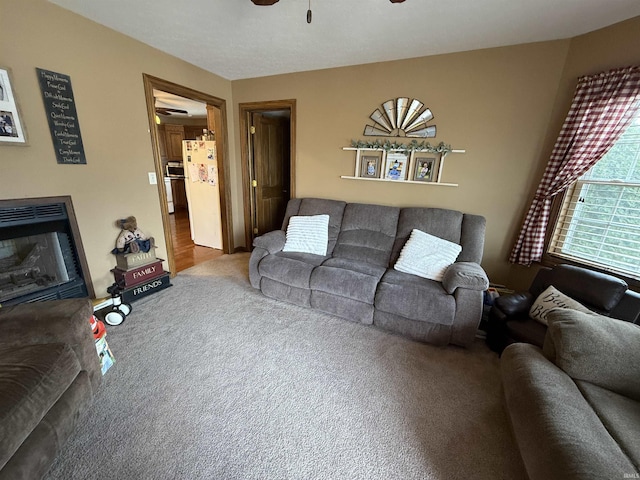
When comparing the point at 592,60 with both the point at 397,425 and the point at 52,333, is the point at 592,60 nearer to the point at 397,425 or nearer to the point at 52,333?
the point at 397,425

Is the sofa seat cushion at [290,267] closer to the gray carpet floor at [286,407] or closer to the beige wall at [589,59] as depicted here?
the gray carpet floor at [286,407]

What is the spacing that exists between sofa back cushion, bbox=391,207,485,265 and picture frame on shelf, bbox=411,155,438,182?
0.39 m

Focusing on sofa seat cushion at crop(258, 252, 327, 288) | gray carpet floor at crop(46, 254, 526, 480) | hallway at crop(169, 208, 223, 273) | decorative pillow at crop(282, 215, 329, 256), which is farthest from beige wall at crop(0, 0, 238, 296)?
decorative pillow at crop(282, 215, 329, 256)

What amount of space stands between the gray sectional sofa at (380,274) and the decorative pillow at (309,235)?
0.07m

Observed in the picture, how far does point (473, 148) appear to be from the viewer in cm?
255

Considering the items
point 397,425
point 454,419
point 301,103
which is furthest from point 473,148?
point 397,425

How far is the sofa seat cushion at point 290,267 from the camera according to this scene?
2.39 metres

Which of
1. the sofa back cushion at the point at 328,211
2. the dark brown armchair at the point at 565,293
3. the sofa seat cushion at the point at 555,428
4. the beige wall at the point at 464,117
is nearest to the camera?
the sofa seat cushion at the point at 555,428

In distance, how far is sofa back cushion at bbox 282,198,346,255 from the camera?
2928mm

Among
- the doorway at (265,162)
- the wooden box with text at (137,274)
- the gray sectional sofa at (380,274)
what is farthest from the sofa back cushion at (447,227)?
the wooden box with text at (137,274)

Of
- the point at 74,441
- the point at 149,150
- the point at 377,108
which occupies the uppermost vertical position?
the point at 377,108

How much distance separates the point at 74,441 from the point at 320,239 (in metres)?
2.24

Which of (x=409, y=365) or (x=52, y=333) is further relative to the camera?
(x=409, y=365)

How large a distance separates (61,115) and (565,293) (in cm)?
411
